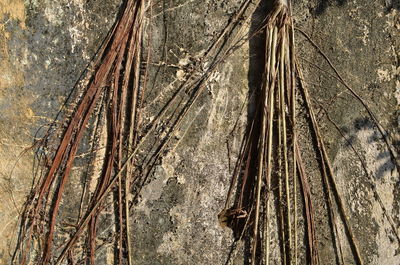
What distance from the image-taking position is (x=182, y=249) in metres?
2.56

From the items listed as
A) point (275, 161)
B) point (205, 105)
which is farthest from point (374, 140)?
point (205, 105)

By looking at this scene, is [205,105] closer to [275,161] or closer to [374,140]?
[275,161]

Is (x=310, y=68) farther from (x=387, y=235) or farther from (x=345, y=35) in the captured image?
(x=387, y=235)

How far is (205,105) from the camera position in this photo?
8.57ft

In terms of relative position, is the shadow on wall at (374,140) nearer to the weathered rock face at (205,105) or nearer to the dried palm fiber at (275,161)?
the weathered rock face at (205,105)

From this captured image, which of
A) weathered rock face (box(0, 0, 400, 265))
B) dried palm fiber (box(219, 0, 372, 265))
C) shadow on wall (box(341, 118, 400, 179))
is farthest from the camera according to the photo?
shadow on wall (box(341, 118, 400, 179))

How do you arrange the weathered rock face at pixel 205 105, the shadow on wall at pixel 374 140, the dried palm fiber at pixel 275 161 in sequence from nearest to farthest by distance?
1. the weathered rock face at pixel 205 105
2. the dried palm fiber at pixel 275 161
3. the shadow on wall at pixel 374 140

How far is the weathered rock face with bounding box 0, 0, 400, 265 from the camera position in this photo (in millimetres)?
2451

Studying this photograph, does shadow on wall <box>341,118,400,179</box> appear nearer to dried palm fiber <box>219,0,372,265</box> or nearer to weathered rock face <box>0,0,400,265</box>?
weathered rock face <box>0,0,400,265</box>

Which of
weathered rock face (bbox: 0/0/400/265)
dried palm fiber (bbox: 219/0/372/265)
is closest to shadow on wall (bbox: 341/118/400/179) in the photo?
weathered rock face (bbox: 0/0/400/265)

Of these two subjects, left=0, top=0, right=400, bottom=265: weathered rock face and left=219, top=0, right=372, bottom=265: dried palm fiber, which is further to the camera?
left=219, top=0, right=372, bottom=265: dried palm fiber

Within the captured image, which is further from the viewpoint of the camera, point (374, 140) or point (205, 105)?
point (374, 140)

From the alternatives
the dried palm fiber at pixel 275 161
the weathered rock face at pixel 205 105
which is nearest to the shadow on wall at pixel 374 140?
the weathered rock face at pixel 205 105

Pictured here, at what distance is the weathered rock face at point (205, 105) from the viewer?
2451mm
